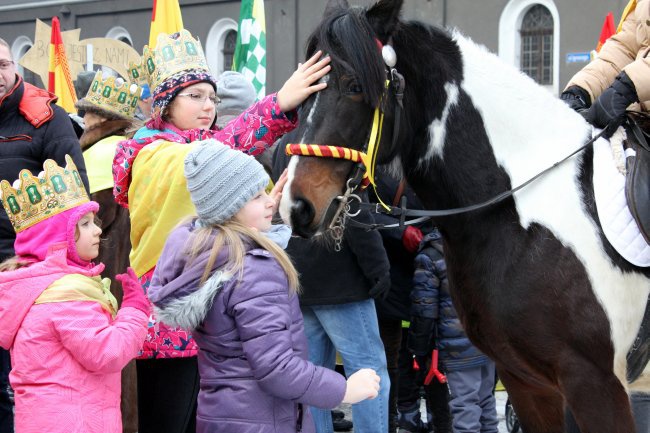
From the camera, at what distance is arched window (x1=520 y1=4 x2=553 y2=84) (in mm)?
21125

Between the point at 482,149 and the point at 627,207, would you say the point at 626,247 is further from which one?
the point at 482,149

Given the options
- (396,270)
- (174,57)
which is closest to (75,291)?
(174,57)

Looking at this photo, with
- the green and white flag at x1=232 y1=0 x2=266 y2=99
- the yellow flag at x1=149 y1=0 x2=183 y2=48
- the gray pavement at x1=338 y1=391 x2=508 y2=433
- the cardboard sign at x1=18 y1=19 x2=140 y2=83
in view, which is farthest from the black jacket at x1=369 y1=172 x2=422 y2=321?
the cardboard sign at x1=18 y1=19 x2=140 y2=83

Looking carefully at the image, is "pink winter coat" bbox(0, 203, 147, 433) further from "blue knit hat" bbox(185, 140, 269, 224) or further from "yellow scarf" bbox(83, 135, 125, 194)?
"yellow scarf" bbox(83, 135, 125, 194)

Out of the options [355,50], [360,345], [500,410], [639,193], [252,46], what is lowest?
[500,410]

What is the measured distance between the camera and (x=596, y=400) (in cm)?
310

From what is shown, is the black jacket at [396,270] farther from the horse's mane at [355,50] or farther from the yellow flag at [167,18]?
the yellow flag at [167,18]

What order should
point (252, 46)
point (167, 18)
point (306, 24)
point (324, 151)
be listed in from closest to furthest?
point (324, 151)
point (167, 18)
point (252, 46)
point (306, 24)

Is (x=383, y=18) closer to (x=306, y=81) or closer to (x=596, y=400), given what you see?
(x=306, y=81)

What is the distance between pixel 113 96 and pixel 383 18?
9.15 ft

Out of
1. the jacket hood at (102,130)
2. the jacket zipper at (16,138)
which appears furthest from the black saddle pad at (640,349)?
the jacket hood at (102,130)

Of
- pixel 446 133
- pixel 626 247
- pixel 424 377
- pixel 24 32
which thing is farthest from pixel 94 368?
pixel 24 32

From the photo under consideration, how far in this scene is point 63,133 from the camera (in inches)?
184

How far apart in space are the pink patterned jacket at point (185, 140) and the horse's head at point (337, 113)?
18 centimetres
